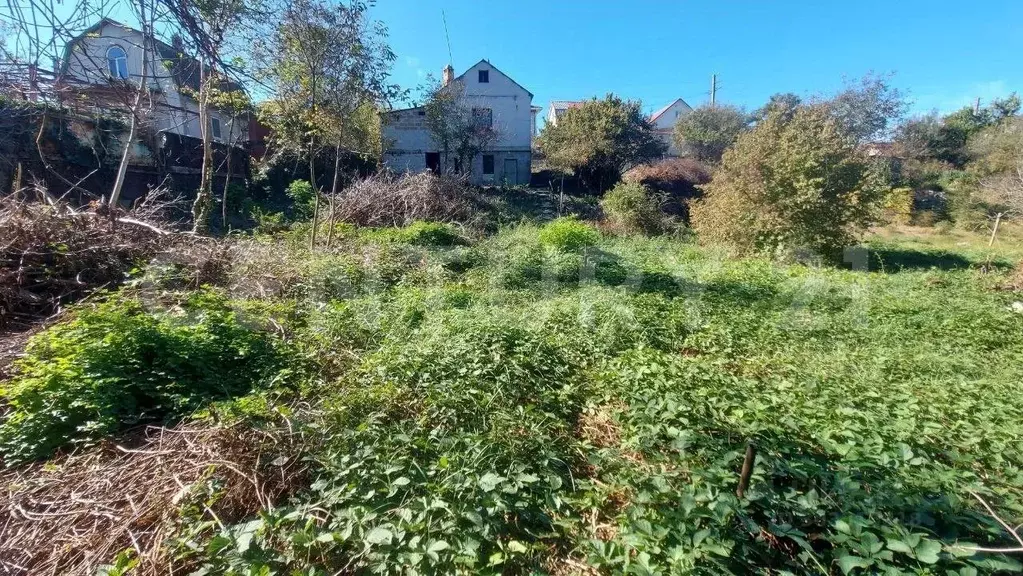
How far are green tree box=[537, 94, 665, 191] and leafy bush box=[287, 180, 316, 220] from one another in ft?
35.6

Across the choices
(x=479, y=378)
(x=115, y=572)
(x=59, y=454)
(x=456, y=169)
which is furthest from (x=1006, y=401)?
(x=456, y=169)

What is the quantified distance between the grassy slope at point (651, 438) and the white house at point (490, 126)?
626 inches

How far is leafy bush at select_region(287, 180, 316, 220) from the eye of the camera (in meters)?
11.1

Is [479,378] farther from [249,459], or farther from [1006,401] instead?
[1006,401]

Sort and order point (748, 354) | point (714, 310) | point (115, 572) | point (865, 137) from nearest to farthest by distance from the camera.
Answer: point (115, 572) → point (748, 354) → point (714, 310) → point (865, 137)

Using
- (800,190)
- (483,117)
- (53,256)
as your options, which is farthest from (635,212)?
(53,256)

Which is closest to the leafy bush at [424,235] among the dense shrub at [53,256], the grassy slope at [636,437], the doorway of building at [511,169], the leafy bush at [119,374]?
the grassy slope at [636,437]

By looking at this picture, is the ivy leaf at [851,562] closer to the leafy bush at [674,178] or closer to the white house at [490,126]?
the leafy bush at [674,178]

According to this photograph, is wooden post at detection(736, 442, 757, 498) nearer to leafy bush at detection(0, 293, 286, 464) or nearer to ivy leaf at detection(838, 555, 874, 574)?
ivy leaf at detection(838, 555, 874, 574)

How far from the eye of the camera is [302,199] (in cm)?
1198

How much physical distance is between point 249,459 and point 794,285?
7.03 metres

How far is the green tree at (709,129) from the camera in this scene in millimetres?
23719

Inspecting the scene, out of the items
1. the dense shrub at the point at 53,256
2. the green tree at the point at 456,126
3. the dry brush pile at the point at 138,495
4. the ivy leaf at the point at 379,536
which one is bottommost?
the dry brush pile at the point at 138,495

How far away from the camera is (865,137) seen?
75.2 feet
